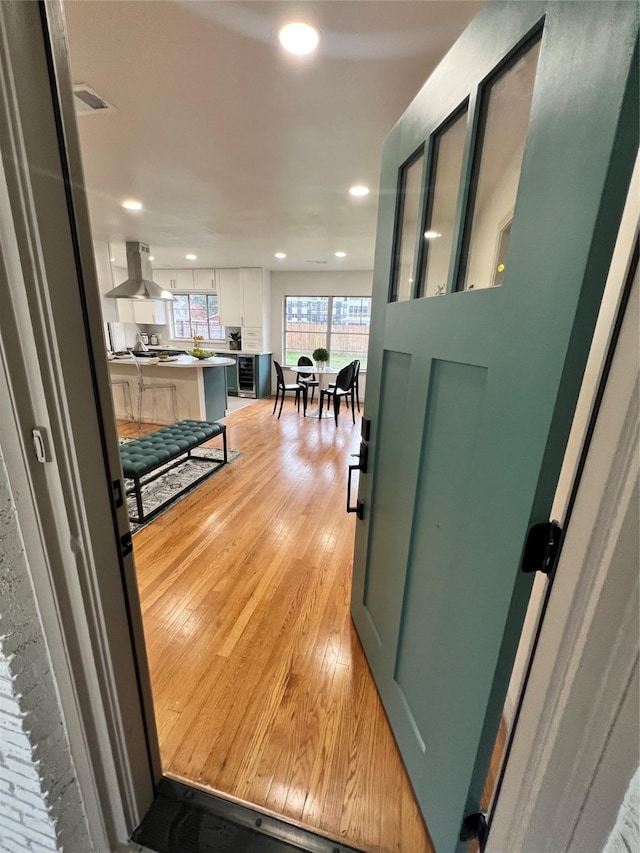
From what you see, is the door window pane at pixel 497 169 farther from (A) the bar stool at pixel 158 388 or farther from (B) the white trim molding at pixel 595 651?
(A) the bar stool at pixel 158 388

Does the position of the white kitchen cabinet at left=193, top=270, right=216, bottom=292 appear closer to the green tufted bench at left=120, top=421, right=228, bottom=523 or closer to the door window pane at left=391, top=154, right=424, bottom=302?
the green tufted bench at left=120, top=421, right=228, bottom=523

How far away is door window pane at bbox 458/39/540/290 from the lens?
64 cm

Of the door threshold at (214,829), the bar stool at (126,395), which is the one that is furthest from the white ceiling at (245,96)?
the door threshold at (214,829)

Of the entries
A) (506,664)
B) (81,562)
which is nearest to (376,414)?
(506,664)

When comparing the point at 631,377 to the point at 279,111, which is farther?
the point at 279,111

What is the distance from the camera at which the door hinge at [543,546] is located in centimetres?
58

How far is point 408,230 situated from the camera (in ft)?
3.69

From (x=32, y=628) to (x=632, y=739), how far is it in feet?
3.51

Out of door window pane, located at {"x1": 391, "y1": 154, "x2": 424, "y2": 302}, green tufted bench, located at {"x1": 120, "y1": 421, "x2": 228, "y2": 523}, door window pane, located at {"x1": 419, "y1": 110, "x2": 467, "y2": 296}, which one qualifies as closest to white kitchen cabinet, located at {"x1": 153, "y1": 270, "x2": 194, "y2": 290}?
green tufted bench, located at {"x1": 120, "y1": 421, "x2": 228, "y2": 523}

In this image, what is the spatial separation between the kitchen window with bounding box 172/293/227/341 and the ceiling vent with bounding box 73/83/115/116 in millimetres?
5350

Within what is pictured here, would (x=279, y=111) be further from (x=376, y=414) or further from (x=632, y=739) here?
(x=632, y=739)

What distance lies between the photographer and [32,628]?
0.73 metres

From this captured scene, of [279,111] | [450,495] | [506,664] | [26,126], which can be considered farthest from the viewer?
[279,111]

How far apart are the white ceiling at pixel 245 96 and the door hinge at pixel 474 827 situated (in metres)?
2.43
